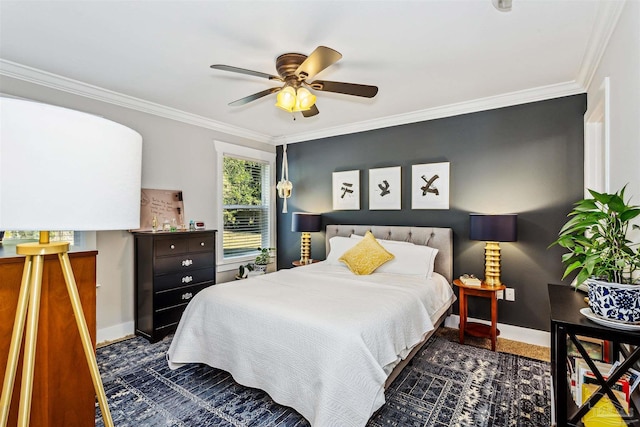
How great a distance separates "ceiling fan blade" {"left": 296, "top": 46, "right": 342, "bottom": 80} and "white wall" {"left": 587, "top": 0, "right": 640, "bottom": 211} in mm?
1581

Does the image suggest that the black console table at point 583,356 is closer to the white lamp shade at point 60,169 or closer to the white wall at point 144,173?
the white lamp shade at point 60,169

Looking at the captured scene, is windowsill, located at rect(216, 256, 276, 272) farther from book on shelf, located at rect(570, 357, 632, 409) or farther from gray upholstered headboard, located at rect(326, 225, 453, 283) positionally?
book on shelf, located at rect(570, 357, 632, 409)

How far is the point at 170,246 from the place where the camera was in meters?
3.39

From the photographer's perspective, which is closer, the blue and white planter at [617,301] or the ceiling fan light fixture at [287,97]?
the blue and white planter at [617,301]

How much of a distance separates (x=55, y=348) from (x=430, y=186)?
3695 mm

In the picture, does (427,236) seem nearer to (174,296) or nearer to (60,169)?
(174,296)

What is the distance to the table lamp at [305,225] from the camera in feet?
14.9

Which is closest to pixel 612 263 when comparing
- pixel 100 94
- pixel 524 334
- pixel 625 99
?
pixel 625 99

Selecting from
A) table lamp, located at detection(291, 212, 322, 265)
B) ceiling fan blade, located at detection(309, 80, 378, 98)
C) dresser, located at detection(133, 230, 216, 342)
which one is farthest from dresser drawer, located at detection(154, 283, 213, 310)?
Result: ceiling fan blade, located at detection(309, 80, 378, 98)

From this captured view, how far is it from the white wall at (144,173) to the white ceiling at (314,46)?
138 mm

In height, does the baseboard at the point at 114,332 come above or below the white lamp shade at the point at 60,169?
below

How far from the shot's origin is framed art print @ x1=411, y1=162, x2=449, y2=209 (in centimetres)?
374

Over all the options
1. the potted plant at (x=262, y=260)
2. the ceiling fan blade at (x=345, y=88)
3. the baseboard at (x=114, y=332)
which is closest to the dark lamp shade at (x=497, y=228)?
the ceiling fan blade at (x=345, y=88)

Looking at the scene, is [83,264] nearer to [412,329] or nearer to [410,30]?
[412,329]
